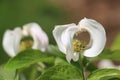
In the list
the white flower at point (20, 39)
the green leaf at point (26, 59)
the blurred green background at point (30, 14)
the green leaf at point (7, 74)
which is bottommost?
the green leaf at point (7, 74)

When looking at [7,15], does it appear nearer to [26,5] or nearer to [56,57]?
[26,5]

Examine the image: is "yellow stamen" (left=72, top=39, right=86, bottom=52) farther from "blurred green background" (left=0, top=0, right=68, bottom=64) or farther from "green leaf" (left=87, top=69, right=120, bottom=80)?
"blurred green background" (left=0, top=0, right=68, bottom=64)

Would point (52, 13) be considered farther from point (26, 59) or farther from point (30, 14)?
point (26, 59)

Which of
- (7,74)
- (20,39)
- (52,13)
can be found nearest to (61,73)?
(7,74)

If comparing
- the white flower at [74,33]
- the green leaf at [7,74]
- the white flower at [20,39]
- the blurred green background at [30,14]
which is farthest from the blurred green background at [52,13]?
the white flower at [74,33]

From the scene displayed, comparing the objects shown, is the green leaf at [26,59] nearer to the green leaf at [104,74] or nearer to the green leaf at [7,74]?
the green leaf at [7,74]

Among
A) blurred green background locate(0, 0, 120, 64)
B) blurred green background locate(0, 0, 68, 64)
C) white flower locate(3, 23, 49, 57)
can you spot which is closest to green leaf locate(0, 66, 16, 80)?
white flower locate(3, 23, 49, 57)
